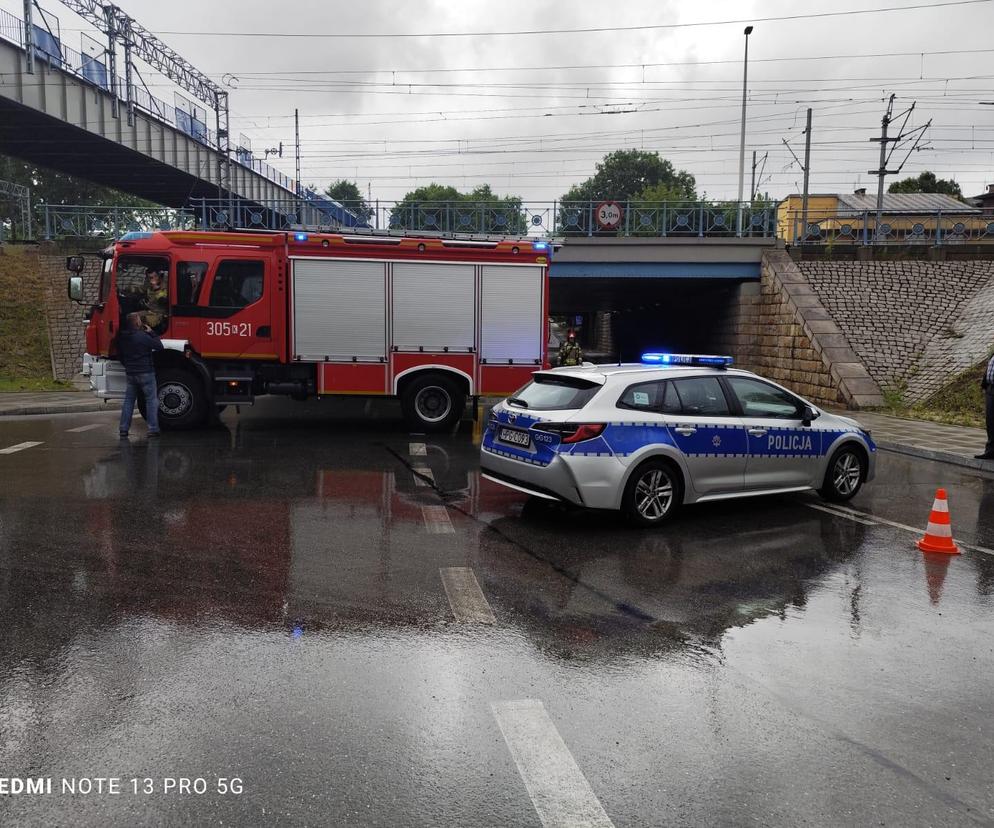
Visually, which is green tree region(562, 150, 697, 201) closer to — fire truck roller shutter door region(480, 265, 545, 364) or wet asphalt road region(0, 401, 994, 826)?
fire truck roller shutter door region(480, 265, 545, 364)

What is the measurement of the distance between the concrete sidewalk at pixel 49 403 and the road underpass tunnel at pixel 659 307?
48.7 feet

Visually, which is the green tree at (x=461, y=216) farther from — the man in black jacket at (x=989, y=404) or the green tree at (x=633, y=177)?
the green tree at (x=633, y=177)

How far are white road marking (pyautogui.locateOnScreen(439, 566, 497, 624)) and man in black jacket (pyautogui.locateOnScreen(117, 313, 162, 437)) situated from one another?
7884 mm

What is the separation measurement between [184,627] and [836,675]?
12.1ft

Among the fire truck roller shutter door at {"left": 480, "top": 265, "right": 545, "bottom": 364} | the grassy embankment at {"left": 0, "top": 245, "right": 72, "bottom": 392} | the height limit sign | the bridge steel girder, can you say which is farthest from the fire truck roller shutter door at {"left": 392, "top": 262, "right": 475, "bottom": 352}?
the bridge steel girder

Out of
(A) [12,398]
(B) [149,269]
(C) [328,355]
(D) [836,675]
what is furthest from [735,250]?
(D) [836,675]

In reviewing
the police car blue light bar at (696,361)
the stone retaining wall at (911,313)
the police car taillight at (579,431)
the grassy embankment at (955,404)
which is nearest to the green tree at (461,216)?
the stone retaining wall at (911,313)

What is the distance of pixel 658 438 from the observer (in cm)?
714

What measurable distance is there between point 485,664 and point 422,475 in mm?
5585

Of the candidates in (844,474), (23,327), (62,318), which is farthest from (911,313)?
(23,327)

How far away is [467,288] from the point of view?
43.1 feet

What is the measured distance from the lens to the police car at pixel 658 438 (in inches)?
273

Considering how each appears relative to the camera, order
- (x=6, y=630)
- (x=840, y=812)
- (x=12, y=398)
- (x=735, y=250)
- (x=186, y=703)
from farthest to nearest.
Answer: (x=735, y=250)
(x=12, y=398)
(x=6, y=630)
(x=186, y=703)
(x=840, y=812)

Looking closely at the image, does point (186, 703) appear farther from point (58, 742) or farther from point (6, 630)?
point (6, 630)
